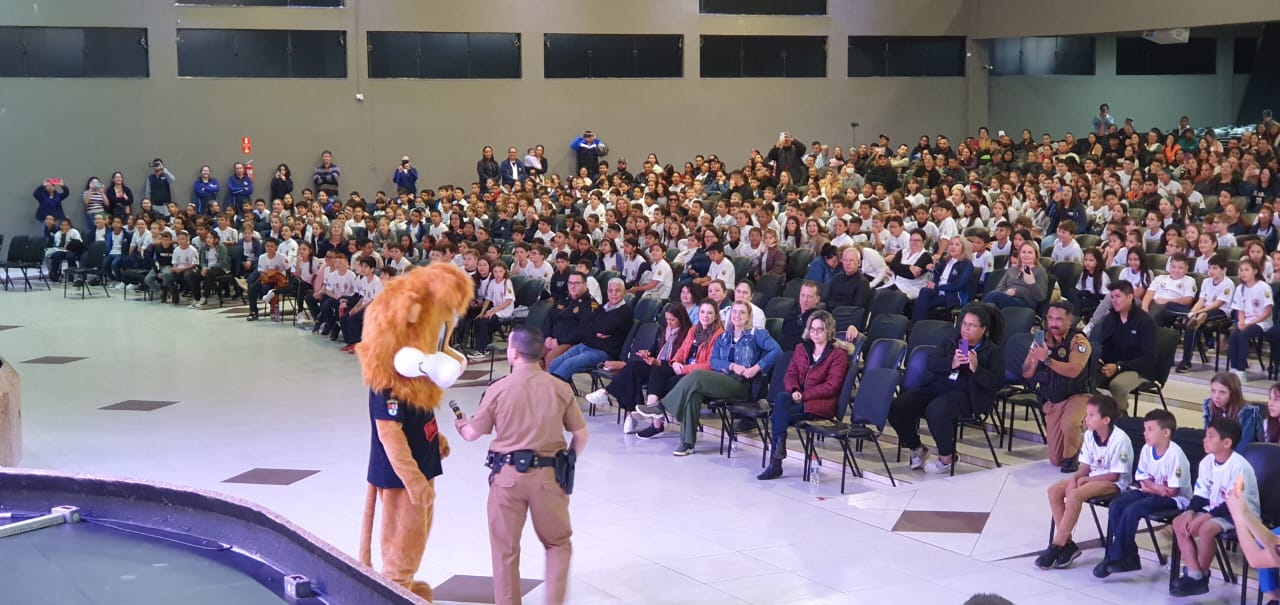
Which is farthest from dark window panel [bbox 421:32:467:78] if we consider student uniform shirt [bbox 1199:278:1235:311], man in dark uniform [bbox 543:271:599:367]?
student uniform shirt [bbox 1199:278:1235:311]

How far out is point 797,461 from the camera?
883cm

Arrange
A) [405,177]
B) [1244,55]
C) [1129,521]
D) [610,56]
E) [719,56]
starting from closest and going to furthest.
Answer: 1. [1129,521]
2. [405,177]
3. [610,56]
4. [719,56]
5. [1244,55]

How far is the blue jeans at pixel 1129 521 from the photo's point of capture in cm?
632

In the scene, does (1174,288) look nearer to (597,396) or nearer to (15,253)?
(597,396)

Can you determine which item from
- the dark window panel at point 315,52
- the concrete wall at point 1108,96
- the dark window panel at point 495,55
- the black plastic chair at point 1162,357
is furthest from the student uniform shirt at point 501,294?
the concrete wall at point 1108,96

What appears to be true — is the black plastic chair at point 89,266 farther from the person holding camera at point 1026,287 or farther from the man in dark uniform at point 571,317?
the person holding camera at point 1026,287

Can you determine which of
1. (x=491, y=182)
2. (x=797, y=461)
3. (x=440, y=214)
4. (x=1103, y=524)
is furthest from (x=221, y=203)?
(x=1103, y=524)

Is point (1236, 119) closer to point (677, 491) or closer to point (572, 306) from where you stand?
point (572, 306)

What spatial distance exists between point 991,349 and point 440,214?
12040 mm

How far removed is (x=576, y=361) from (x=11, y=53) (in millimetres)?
16726

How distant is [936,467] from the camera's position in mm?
8438

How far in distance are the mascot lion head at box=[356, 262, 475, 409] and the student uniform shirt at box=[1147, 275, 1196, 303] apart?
7281mm

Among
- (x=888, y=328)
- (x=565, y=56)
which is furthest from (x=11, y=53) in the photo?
(x=888, y=328)

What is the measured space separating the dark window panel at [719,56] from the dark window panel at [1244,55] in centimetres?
1058
